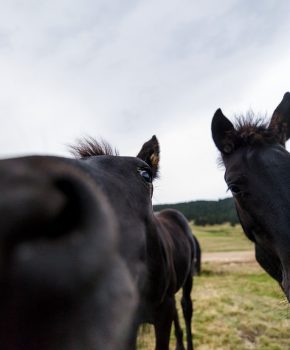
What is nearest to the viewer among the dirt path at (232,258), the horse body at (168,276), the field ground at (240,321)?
the horse body at (168,276)

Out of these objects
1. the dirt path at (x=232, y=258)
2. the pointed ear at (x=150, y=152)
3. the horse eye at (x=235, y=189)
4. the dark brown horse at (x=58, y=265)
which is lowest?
the dirt path at (x=232, y=258)

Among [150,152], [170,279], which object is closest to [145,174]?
[150,152]

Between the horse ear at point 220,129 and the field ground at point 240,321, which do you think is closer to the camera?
the horse ear at point 220,129

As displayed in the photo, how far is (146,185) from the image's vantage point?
2.46m

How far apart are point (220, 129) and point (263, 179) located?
119cm

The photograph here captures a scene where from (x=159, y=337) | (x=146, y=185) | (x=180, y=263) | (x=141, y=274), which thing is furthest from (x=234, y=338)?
(x=141, y=274)

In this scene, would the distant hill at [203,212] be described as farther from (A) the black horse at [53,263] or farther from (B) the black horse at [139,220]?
(A) the black horse at [53,263]

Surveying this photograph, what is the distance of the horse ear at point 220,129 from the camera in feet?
13.7

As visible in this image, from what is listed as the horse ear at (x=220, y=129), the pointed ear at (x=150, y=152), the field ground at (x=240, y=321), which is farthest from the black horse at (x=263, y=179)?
the field ground at (x=240, y=321)

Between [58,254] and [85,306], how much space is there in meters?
0.15

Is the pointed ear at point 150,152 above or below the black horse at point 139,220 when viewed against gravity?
above

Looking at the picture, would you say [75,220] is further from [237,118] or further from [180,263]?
[180,263]

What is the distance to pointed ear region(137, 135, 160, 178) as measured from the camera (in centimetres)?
386

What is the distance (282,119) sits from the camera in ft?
14.0
